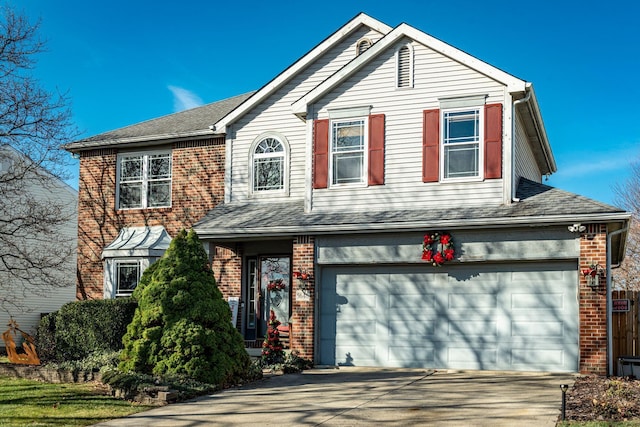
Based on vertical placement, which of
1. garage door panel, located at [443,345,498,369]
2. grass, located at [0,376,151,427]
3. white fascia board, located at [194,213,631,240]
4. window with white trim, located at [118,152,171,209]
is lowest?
grass, located at [0,376,151,427]

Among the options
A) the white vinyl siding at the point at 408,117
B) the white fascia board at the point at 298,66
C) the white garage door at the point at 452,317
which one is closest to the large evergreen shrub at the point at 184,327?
the white garage door at the point at 452,317

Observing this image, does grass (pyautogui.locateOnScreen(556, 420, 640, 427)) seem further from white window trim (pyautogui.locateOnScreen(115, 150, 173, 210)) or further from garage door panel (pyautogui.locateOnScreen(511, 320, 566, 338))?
white window trim (pyautogui.locateOnScreen(115, 150, 173, 210))

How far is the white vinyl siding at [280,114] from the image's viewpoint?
18.5 m

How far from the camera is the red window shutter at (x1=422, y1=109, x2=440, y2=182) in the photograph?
1563cm

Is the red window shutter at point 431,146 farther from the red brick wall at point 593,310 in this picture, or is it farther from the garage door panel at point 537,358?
the garage door panel at point 537,358

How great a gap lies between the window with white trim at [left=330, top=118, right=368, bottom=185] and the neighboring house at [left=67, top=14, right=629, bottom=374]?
1.3 inches

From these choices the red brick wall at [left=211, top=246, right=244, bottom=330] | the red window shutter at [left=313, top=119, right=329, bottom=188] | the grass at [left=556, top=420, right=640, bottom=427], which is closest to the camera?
the grass at [left=556, top=420, right=640, bottom=427]

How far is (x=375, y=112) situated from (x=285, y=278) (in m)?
4.77

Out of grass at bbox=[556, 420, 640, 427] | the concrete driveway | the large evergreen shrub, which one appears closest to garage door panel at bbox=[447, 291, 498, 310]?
the concrete driveway

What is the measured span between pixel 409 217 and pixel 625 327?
200 inches

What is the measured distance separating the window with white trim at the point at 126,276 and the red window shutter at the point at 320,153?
561cm

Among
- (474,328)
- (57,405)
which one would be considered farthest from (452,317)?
(57,405)

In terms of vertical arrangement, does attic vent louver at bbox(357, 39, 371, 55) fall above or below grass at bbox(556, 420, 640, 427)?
above

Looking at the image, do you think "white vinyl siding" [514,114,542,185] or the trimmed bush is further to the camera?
"white vinyl siding" [514,114,542,185]
